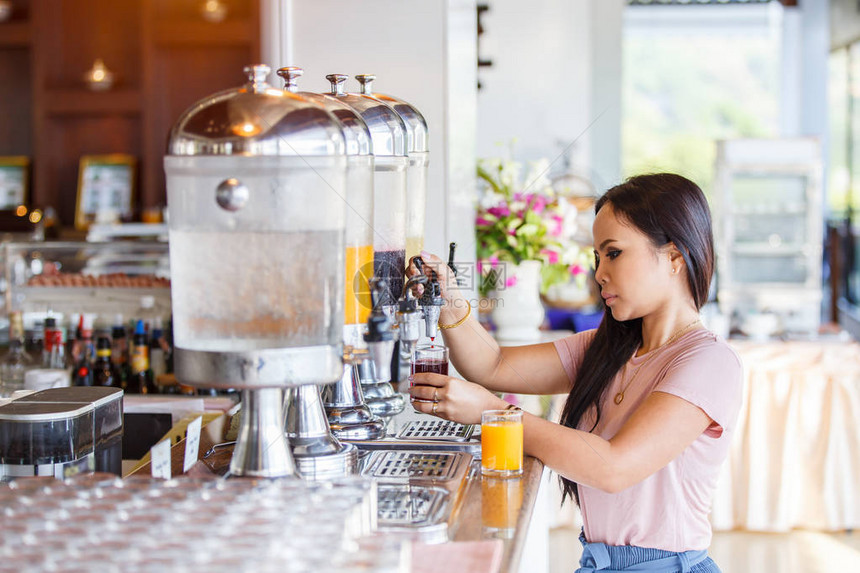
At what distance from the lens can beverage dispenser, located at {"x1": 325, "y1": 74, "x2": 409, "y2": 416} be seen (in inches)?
66.0

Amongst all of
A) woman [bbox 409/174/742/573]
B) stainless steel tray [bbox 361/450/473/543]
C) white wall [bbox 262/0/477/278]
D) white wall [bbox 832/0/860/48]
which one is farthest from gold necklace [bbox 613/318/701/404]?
white wall [bbox 832/0/860/48]

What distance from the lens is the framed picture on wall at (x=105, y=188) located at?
5.40 metres

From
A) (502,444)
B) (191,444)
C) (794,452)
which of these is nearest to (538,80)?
(794,452)

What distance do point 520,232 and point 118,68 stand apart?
3.11 metres

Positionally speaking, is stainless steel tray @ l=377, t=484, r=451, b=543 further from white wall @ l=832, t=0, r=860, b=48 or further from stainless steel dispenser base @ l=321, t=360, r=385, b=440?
white wall @ l=832, t=0, r=860, b=48

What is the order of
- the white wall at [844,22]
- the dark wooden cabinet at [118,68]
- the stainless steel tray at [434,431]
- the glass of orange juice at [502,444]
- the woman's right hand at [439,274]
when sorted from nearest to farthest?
the glass of orange juice at [502,444] → the woman's right hand at [439,274] → the stainless steel tray at [434,431] → the dark wooden cabinet at [118,68] → the white wall at [844,22]

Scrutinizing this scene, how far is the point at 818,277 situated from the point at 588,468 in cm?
563

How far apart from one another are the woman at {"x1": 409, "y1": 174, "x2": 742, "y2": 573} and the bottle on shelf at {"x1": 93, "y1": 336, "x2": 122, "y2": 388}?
132cm

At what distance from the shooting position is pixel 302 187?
1244 mm

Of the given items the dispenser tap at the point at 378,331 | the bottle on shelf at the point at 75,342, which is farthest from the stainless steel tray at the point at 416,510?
the bottle on shelf at the point at 75,342

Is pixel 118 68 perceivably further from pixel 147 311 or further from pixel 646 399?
pixel 646 399

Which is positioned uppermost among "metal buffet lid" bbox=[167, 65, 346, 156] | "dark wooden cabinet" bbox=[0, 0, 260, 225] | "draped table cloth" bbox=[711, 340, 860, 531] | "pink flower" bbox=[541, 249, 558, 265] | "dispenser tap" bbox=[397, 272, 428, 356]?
"dark wooden cabinet" bbox=[0, 0, 260, 225]

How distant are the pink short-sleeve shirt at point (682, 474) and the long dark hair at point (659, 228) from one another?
0.32 ft

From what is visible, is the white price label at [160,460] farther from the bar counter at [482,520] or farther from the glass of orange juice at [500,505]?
the glass of orange juice at [500,505]
